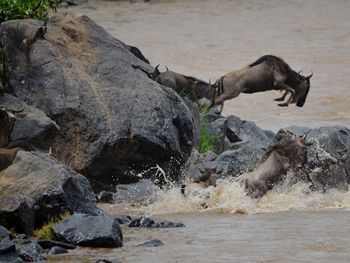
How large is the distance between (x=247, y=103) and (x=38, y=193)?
39.6 ft

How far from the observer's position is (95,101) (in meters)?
13.9

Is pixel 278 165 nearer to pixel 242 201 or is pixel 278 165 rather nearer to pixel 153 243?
pixel 242 201

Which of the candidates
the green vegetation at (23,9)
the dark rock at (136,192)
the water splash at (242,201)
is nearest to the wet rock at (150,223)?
the water splash at (242,201)

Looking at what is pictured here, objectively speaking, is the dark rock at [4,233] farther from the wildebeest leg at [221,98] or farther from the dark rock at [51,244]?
the wildebeest leg at [221,98]

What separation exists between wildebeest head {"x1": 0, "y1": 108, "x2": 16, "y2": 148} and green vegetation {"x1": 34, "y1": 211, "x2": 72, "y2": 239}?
2180 millimetres

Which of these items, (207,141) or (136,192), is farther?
(207,141)

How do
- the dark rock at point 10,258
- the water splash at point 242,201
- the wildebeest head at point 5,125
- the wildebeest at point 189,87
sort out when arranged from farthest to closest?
the wildebeest at point 189,87 → the wildebeest head at point 5,125 → the water splash at point 242,201 → the dark rock at point 10,258

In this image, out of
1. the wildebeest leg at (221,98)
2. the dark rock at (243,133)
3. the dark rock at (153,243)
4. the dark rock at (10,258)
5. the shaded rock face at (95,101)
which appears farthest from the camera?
the wildebeest leg at (221,98)

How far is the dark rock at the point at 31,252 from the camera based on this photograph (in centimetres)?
944

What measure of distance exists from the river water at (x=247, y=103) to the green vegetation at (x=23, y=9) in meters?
3.32

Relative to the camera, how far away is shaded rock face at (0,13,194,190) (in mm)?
13648

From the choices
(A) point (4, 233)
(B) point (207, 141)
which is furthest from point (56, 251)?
(B) point (207, 141)

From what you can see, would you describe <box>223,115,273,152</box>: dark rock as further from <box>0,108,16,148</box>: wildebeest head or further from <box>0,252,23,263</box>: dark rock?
<box>0,252,23,263</box>: dark rock

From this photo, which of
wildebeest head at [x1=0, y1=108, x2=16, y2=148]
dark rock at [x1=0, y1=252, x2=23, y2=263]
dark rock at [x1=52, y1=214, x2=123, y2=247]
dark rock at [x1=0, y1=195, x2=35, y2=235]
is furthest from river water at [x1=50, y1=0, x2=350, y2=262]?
wildebeest head at [x1=0, y1=108, x2=16, y2=148]
